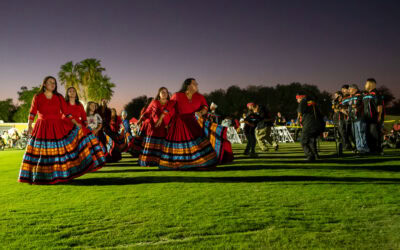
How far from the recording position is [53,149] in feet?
21.3

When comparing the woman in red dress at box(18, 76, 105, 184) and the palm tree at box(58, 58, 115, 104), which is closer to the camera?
the woman in red dress at box(18, 76, 105, 184)

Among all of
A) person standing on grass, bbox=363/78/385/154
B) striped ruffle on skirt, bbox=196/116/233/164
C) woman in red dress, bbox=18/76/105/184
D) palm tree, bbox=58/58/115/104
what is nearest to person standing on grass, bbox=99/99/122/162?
woman in red dress, bbox=18/76/105/184

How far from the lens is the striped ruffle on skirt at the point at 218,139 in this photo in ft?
26.5

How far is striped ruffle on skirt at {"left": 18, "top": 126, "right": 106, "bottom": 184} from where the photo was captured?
6.29 meters

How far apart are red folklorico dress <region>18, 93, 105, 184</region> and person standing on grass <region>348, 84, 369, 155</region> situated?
7669mm

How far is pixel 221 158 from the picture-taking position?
26.6ft

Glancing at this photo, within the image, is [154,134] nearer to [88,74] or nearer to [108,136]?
[108,136]

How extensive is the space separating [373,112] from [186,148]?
584cm

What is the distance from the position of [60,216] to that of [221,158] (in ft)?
15.8

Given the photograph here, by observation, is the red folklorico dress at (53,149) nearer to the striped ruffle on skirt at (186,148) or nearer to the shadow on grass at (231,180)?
the shadow on grass at (231,180)

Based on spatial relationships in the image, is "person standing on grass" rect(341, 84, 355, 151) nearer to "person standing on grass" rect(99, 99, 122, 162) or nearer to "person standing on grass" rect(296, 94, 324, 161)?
"person standing on grass" rect(296, 94, 324, 161)

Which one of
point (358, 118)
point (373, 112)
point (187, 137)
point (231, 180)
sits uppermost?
point (373, 112)

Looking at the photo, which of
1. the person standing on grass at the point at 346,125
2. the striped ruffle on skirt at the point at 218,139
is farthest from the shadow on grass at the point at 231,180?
the person standing on grass at the point at 346,125

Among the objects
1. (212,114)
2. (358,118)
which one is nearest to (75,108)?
(358,118)
